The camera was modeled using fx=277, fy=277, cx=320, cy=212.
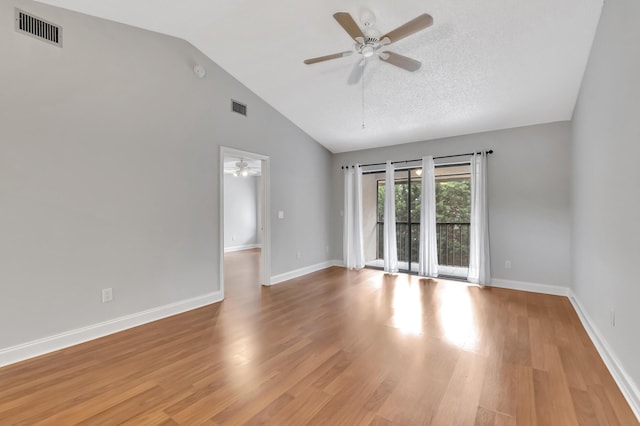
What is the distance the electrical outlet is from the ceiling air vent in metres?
2.38

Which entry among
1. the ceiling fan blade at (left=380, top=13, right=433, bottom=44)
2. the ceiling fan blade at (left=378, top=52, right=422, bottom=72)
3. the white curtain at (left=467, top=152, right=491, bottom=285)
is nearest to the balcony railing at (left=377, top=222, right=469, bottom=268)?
the white curtain at (left=467, top=152, right=491, bottom=285)

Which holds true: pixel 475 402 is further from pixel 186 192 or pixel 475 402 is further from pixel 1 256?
pixel 1 256

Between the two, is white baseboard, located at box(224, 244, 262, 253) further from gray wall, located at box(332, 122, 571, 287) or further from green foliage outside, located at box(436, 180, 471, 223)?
gray wall, located at box(332, 122, 571, 287)

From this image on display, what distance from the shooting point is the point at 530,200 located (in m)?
4.22

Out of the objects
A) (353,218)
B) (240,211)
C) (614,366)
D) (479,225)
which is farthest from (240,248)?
(614,366)

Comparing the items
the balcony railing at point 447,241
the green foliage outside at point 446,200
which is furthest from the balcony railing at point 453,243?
the green foliage outside at point 446,200

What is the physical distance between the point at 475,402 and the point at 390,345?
0.86 metres

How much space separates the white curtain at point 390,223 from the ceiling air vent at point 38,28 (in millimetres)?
4833

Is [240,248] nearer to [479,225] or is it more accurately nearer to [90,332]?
[90,332]

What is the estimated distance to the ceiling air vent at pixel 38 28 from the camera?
2.37 metres

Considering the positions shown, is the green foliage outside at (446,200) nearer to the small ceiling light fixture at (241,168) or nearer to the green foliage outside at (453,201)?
the green foliage outside at (453,201)

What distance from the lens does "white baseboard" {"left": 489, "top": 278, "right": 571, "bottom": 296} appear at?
4035mm

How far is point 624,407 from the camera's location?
1757 mm

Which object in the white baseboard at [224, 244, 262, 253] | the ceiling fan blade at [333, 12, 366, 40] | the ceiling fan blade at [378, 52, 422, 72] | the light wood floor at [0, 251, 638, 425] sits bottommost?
the light wood floor at [0, 251, 638, 425]
